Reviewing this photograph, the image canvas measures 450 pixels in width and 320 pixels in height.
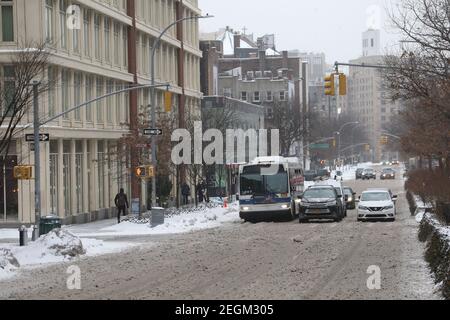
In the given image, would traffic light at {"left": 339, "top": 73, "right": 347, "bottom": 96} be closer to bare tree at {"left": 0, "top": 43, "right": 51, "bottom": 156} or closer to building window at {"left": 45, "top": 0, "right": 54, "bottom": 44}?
bare tree at {"left": 0, "top": 43, "right": 51, "bottom": 156}

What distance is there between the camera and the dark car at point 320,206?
41.0 metres

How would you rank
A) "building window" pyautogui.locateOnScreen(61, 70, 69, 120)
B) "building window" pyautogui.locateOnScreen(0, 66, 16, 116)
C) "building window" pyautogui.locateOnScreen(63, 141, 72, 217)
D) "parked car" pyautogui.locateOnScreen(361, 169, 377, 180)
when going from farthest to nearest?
"parked car" pyautogui.locateOnScreen(361, 169, 377, 180) < "building window" pyautogui.locateOnScreen(63, 141, 72, 217) < "building window" pyautogui.locateOnScreen(61, 70, 69, 120) < "building window" pyautogui.locateOnScreen(0, 66, 16, 116)

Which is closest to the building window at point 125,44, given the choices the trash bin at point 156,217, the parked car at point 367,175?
the trash bin at point 156,217

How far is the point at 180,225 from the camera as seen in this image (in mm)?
39719

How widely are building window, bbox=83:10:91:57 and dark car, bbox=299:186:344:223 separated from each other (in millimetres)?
14198

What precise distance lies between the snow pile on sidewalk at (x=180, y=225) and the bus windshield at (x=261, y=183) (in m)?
2.21

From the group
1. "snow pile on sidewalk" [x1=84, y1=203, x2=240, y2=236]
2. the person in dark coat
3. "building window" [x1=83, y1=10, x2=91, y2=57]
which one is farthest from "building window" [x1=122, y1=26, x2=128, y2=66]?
"snow pile on sidewalk" [x1=84, y1=203, x2=240, y2=236]

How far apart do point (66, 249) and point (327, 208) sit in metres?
17.6

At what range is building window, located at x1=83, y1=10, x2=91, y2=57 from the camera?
4675 cm

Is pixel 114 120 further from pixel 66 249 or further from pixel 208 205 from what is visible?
pixel 66 249

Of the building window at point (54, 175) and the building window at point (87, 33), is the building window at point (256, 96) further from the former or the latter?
the building window at point (54, 175)

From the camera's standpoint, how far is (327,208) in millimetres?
40906

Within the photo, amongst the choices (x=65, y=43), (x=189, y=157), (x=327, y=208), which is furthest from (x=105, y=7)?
(x=327, y=208)
